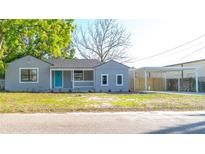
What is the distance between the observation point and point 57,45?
95.3ft

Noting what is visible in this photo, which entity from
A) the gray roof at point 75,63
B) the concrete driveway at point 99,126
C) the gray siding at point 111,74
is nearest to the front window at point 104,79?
the gray siding at point 111,74

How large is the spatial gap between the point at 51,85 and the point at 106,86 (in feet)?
18.6

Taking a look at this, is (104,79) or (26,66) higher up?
(26,66)

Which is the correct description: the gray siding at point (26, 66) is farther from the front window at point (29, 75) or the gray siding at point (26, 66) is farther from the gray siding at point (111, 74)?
the gray siding at point (111, 74)

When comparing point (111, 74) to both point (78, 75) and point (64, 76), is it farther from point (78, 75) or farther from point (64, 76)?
point (64, 76)

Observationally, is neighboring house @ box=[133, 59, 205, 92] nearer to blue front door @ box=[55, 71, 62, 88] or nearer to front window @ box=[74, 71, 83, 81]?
front window @ box=[74, 71, 83, 81]

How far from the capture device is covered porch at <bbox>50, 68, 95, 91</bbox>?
28.7 metres

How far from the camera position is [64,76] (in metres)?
29.2

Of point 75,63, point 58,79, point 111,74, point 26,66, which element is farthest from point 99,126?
point 75,63

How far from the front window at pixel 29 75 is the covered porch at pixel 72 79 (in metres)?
1.73

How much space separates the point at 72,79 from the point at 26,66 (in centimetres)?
489

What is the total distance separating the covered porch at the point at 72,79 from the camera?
28.7 metres

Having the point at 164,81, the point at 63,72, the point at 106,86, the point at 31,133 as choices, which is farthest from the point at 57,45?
the point at 31,133

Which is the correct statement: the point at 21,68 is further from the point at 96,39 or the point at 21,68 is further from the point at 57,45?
the point at 96,39
